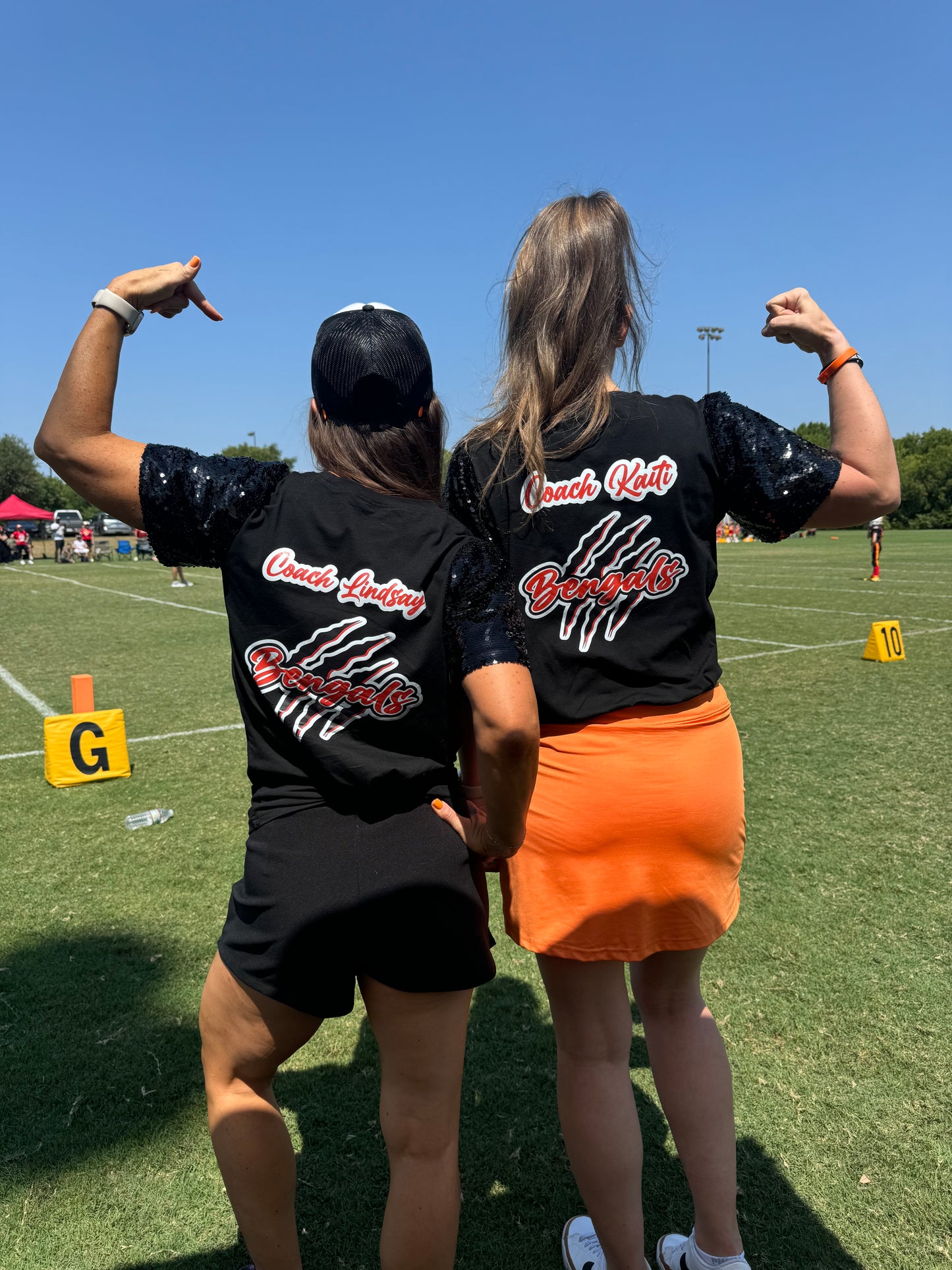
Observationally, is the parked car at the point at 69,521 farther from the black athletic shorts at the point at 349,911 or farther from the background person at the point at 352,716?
the black athletic shorts at the point at 349,911

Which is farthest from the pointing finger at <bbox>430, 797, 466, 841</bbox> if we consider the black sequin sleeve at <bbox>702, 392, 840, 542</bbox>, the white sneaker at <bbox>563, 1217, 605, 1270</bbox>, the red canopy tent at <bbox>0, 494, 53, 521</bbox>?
the red canopy tent at <bbox>0, 494, 53, 521</bbox>

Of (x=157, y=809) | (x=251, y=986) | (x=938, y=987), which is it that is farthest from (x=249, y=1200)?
(x=157, y=809)

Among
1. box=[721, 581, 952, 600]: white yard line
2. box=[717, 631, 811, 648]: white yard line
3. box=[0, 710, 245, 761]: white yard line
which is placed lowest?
box=[0, 710, 245, 761]: white yard line

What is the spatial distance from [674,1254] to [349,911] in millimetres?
1353

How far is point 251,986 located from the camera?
5.19 ft

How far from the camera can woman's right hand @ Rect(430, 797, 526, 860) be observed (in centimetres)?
162

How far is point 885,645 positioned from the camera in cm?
977

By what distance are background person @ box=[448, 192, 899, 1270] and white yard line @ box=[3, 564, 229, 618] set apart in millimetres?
11731

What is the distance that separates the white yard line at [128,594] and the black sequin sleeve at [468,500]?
11.6 metres

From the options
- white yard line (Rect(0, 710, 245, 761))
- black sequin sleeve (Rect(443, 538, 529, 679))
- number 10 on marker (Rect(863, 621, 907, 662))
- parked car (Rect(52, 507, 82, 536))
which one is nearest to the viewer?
black sequin sleeve (Rect(443, 538, 529, 679))

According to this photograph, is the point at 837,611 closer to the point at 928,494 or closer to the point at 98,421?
the point at 98,421

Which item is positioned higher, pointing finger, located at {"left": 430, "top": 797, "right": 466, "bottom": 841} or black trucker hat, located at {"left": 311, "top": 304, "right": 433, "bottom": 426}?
black trucker hat, located at {"left": 311, "top": 304, "right": 433, "bottom": 426}

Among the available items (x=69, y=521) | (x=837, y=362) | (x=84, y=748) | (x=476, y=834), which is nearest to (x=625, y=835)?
(x=476, y=834)

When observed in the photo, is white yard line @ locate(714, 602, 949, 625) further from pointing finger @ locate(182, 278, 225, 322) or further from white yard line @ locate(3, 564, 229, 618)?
pointing finger @ locate(182, 278, 225, 322)
